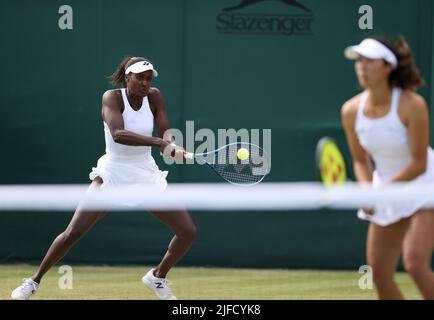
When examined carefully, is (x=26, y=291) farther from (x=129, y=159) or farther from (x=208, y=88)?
(x=208, y=88)

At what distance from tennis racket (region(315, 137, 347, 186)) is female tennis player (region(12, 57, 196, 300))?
175 centimetres

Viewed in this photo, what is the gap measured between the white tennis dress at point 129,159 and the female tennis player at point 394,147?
6.79 feet

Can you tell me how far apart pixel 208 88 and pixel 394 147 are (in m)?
4.45

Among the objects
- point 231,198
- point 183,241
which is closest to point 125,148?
point 183,241

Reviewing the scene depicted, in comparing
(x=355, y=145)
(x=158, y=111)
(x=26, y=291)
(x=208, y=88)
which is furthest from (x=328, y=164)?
(x=208, y=88)

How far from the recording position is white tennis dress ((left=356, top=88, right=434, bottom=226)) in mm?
4719

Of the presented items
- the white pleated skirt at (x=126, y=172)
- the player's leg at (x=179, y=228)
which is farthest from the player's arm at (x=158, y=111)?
the player's leg at (x=179, y=228)

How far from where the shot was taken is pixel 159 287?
6.59 meters

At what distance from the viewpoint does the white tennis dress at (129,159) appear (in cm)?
655

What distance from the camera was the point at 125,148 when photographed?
21.7ft

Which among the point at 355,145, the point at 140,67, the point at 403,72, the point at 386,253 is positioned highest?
the point at 403,72

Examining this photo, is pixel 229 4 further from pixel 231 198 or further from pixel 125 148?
pixel 231 198

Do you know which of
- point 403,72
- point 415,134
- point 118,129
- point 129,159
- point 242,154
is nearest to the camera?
point 415,134
